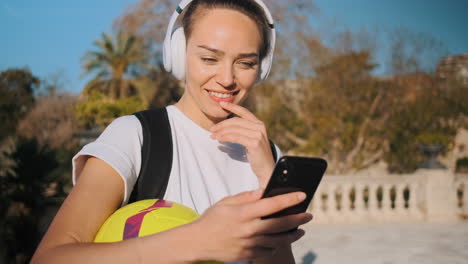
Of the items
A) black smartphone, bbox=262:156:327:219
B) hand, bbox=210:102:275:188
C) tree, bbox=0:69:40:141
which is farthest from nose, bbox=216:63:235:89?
tree, bbox=0:69:40:141

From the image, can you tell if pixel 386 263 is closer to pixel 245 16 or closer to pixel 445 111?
pixel 245 16

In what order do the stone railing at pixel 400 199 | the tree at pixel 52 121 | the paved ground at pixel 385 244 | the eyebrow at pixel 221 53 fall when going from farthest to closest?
the tree at pixel 52 121
the stone railing at pixel 400 199
the paved ground at pixel 385 244
the eyebrow at pixel 221 53

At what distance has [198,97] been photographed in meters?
1.54

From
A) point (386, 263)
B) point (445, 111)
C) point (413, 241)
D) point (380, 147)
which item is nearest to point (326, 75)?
point (380, 147)

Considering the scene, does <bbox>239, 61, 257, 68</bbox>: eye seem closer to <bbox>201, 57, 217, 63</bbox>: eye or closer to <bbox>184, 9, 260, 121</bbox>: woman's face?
<bbox>184, 9, 260, 121</bbox>: woman's face

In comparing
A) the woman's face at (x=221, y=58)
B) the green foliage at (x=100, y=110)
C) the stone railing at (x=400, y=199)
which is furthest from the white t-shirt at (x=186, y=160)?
the green foliage at (x=100, y=110)

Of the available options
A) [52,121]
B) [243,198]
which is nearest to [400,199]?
[243,198]

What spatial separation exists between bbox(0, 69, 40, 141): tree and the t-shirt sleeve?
24821 millimetres

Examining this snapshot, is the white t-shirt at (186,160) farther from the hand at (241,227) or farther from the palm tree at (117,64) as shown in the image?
the palm tree at (117,64)

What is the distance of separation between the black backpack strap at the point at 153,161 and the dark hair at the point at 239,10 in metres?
0.42

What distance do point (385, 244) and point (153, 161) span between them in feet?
25.0

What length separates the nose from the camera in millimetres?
1436

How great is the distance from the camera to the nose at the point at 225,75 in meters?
1.44

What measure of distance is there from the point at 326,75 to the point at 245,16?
1197cm
